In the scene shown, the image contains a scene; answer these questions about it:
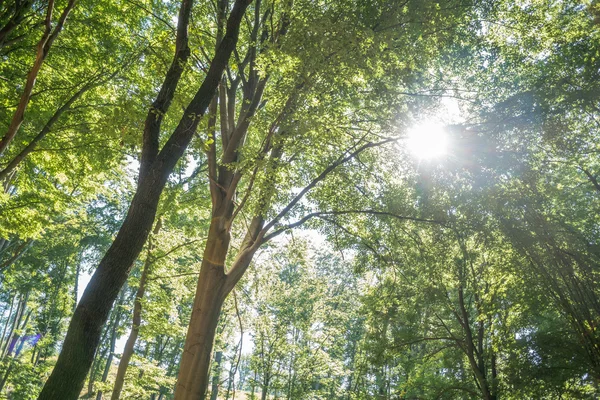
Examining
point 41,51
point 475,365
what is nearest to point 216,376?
point 475,365

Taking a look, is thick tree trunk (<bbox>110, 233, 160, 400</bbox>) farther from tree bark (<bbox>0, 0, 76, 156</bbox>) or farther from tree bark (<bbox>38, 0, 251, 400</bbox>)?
tree bark (<bbox>38, 0, 251, 400</bbox>)

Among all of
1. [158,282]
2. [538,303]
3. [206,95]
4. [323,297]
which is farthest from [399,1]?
[323,297]

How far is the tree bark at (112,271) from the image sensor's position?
2920 millimetres

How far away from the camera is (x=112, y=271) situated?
3.26m

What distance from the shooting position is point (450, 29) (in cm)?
611

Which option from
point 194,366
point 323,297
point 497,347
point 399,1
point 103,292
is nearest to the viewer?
point 103,292

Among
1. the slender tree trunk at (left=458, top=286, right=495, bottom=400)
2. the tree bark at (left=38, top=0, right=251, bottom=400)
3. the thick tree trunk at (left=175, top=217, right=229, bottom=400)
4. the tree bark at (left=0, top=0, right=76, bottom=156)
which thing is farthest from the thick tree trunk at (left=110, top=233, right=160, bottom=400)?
the slender tree trunk at (left=458, top=286, right=495, bottom=400)

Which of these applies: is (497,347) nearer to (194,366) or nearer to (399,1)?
(194,366)

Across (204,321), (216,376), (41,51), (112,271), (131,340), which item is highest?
(41,51)

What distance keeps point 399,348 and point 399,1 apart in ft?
29.2

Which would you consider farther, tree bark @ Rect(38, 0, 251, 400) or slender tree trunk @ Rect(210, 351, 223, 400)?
slender tree trunk @ Rect(210, 351, 223, 400)

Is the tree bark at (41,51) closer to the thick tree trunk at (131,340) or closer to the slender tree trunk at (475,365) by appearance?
the thick tree trunk at (131,340)

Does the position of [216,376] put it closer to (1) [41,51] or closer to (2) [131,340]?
(2) [131,340]

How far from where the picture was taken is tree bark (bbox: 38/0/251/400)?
115 inches
